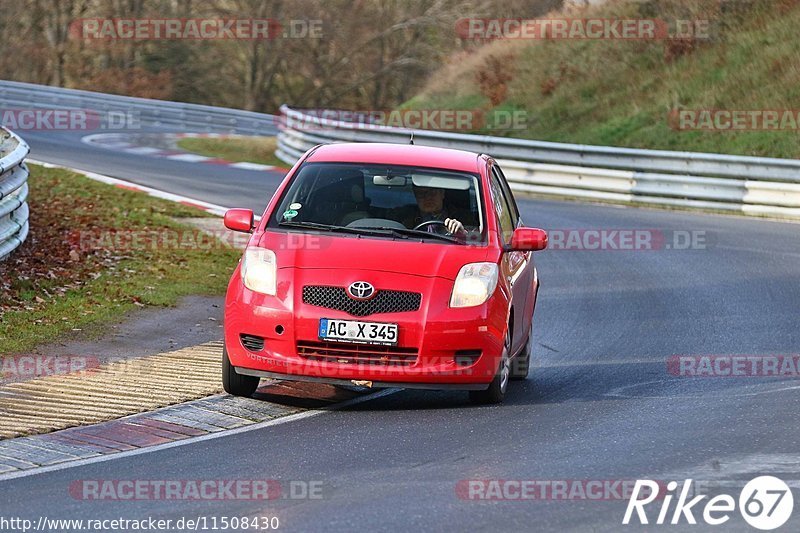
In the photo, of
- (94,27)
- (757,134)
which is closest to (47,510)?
(757,134)

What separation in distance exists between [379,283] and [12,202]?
21.1 feet

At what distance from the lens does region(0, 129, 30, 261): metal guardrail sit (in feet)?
43.3

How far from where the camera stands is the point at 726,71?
1167 inches

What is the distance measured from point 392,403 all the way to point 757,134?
62.4ft

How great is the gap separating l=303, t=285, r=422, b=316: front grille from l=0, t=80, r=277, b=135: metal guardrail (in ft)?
92.3

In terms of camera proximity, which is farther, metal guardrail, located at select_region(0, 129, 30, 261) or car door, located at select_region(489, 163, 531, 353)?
metal guardrail, located at select_region(0, 129, 30, 261)

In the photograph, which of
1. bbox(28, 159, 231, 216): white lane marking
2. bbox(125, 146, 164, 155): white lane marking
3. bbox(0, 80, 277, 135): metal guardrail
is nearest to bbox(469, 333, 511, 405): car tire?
bbox(28, 159, 231, 216): white lane marking

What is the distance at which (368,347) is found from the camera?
851 centimetres

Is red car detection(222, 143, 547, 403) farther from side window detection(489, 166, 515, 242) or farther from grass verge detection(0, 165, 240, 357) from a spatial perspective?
grass verge detection(0, 165, 240, 357)

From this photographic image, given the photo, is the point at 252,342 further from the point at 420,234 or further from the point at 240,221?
the point at 420,234

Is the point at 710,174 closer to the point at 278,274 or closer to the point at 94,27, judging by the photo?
the point at 278,274

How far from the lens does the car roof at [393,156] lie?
32.3ft

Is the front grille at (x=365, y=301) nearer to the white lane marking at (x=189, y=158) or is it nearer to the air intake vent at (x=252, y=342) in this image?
the air intake vent at (x=252, y=342)

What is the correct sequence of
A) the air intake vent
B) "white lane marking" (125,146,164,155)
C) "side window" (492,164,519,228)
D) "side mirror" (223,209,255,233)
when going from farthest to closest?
"white lane marking" (125,146,164,155)
"side window" (492,164,519,228)
"side mirror" (223,209,255,233)
the air intake vent
